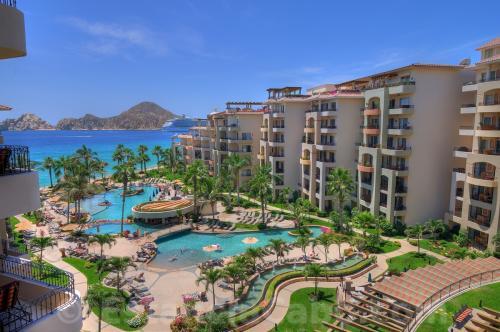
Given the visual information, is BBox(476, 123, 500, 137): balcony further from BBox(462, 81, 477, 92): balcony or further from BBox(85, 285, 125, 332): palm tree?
BBox(85, 285, 125, 332): palm tree

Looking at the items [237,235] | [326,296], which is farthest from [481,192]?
[237,235]

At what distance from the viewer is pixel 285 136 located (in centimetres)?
6444

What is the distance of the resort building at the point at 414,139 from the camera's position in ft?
144

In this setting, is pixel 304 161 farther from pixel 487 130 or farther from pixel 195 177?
pixel 487 130

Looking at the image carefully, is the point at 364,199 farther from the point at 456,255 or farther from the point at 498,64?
the point at 498,64

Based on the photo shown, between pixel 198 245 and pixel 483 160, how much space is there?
35671 mm

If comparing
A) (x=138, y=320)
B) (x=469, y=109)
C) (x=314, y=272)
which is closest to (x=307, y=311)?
(x=314, y=272)

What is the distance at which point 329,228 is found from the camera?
4912 cm

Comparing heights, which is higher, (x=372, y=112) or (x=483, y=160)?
(x=372, y=112)

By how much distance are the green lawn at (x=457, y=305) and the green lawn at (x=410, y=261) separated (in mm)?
8701

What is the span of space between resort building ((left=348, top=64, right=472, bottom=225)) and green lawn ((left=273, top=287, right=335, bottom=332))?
68.1 feet

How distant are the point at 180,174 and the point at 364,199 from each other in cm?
5350

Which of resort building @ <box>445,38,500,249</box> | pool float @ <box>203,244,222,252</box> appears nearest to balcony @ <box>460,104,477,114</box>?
resort building @ <box>445,38,500,249</box>

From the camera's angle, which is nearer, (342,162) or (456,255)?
(456,255)
